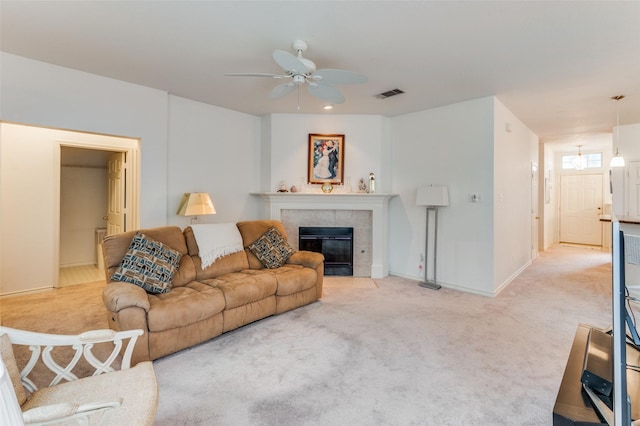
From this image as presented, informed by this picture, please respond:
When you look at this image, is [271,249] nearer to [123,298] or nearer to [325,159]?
[123,298]

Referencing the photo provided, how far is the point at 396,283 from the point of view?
454cm

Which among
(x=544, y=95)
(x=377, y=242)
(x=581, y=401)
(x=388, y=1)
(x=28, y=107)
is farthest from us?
(x=377, y=242)

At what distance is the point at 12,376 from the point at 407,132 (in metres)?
4.80

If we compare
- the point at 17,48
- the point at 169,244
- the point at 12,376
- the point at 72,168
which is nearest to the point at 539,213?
the point at 169,244

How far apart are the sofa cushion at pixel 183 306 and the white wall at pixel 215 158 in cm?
189

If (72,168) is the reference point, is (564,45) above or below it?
above

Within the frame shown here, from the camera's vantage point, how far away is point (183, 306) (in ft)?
8.01

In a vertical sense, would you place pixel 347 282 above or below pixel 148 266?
below

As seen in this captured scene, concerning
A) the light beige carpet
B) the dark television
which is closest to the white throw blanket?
the light beige carpet

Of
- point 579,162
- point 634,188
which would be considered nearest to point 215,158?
point 634,188

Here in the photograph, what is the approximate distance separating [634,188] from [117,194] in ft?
28.2

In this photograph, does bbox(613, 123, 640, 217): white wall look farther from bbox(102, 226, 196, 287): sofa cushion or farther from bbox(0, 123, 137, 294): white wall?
bbox(0, 123, 137, 294): white wall

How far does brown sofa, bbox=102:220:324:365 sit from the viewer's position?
2.28 meters

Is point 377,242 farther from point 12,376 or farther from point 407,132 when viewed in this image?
point 12,376
